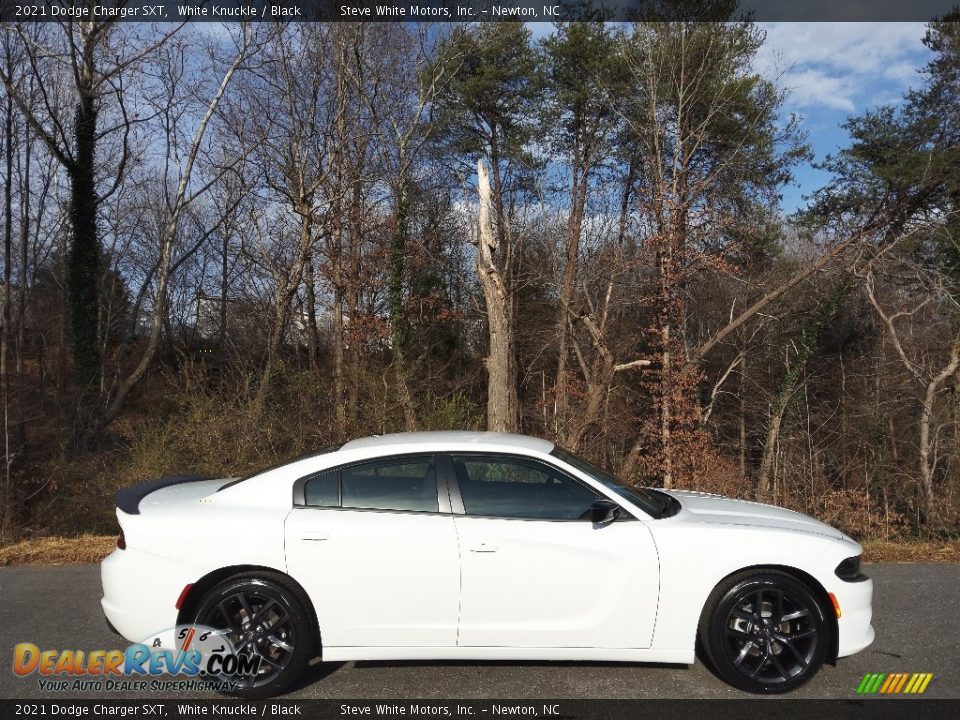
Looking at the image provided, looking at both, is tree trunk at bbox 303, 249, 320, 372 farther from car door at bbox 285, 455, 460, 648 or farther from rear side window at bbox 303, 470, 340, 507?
car door at bbox 285, 455, 460, 648

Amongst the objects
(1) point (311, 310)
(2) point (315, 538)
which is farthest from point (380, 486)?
(1) point (311, 310)

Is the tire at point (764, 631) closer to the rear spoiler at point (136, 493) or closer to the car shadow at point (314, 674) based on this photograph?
the car shadow at point (314, 674)

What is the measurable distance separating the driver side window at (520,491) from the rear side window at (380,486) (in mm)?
198

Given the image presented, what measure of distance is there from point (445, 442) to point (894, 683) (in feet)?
9.45

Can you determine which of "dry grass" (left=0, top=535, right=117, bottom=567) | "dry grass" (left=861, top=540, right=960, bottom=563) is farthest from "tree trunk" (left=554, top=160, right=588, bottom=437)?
"dry grass" (left=0, top=535, right=117, bottom=567)

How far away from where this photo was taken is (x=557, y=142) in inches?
974

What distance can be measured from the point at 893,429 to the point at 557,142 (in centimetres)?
1396

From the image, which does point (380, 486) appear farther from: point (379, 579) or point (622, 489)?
point (622, 489)

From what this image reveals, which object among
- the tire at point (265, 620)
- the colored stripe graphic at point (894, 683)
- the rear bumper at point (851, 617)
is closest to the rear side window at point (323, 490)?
the tire at point (265, 620)

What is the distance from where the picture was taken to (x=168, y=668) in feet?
12.8

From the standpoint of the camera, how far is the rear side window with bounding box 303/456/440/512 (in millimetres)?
4078

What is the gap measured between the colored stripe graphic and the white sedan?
0.22 m

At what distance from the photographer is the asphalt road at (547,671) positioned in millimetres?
3844
